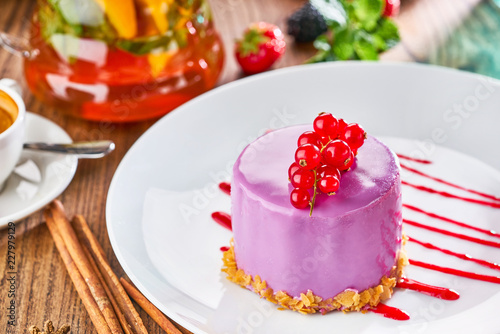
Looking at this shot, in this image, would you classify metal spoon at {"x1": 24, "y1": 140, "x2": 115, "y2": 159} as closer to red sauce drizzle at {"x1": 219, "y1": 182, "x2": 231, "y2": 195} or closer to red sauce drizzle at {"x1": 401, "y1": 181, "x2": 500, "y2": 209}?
red sauce drizzle at {"x1": 219, "y1": 182, "x2": 231, "y2": 195}

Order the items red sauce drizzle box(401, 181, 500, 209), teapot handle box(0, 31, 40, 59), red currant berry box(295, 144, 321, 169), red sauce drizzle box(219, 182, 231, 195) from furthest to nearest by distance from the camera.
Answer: teapot handle box(0, 31, 40, 59) < red sauce drizzle box(219, 182, 231, 195) < red sauce drizzle box(401, 181, 500, 209) < red currant berry box(295, 144, 321, 169)

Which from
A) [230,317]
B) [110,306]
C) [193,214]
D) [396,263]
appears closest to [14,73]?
[193,214]

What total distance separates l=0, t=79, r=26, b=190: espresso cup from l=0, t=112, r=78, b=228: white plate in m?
0.04

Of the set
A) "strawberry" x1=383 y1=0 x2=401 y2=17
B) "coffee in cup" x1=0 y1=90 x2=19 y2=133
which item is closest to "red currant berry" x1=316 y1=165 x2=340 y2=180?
"coffee in cup" x1=0 y1=90 x2=19 y2=133

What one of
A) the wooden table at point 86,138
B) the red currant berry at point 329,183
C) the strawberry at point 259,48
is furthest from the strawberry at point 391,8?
the red currant berry at point 329,183

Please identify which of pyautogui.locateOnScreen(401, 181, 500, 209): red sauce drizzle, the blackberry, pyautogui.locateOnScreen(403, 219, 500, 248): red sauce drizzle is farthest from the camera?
the blackberry

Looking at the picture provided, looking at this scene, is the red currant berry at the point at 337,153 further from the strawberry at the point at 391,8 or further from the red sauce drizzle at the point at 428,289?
the strawberry at the point at 391,8

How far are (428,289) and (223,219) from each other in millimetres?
455

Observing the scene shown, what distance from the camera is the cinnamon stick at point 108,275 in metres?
1.10

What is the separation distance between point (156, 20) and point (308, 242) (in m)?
0.69

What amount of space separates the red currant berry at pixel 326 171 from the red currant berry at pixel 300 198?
0.04 m

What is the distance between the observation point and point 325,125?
1.10 meters

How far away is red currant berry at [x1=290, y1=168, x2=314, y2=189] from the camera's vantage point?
1.03 meters

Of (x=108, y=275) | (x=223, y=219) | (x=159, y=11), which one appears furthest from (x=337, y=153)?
(x=159, y=11)
